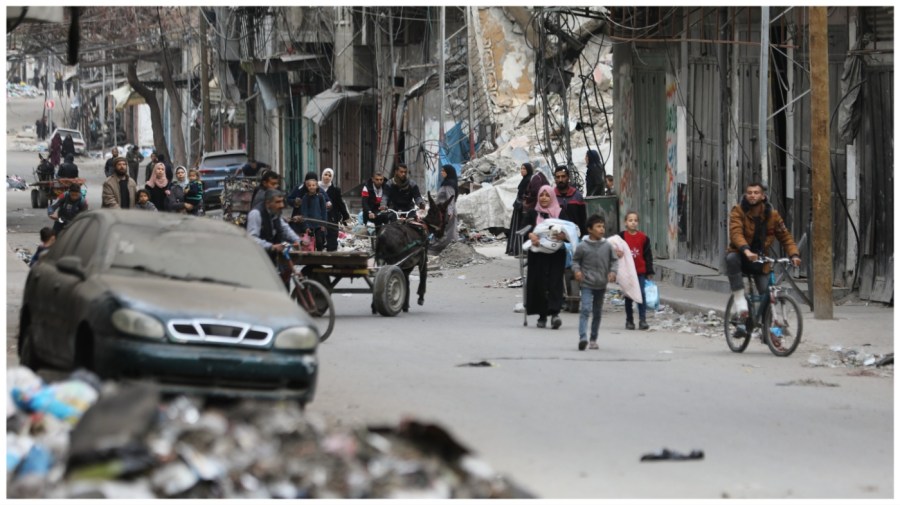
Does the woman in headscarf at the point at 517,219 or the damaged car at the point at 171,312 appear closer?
the damaged car at the point at 171,312

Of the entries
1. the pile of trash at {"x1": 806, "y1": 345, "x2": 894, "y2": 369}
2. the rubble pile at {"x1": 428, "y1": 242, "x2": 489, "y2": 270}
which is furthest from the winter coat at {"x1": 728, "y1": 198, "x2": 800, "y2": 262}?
the rubble pile at {"x1": 428, "y1": 242, "x2": 489, "y2": 270}

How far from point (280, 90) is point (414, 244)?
33963 millimetres

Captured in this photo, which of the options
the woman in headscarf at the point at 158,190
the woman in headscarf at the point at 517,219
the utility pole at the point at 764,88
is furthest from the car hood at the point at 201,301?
the woman in headscarf at the point at 517,219

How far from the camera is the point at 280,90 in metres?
51.2

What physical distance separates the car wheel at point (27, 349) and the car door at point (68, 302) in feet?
1.85

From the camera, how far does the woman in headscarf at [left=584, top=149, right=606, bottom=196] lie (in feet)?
94.7

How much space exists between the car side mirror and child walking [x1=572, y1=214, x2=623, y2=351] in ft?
19.4

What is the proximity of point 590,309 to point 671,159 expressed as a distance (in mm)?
10107

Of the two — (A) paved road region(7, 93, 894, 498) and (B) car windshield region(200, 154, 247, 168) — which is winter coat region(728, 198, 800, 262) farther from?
(B) car windshield region(200, 154, 247, 168)

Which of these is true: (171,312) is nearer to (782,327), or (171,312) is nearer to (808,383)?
(808,383)

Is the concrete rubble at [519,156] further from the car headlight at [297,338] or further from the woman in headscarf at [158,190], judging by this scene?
the car headlight at [297,338]

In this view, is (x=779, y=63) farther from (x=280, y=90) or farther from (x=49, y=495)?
(x=280, y=90)

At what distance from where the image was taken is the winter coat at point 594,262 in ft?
49.8

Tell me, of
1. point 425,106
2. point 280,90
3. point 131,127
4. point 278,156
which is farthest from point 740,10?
point 131,127
